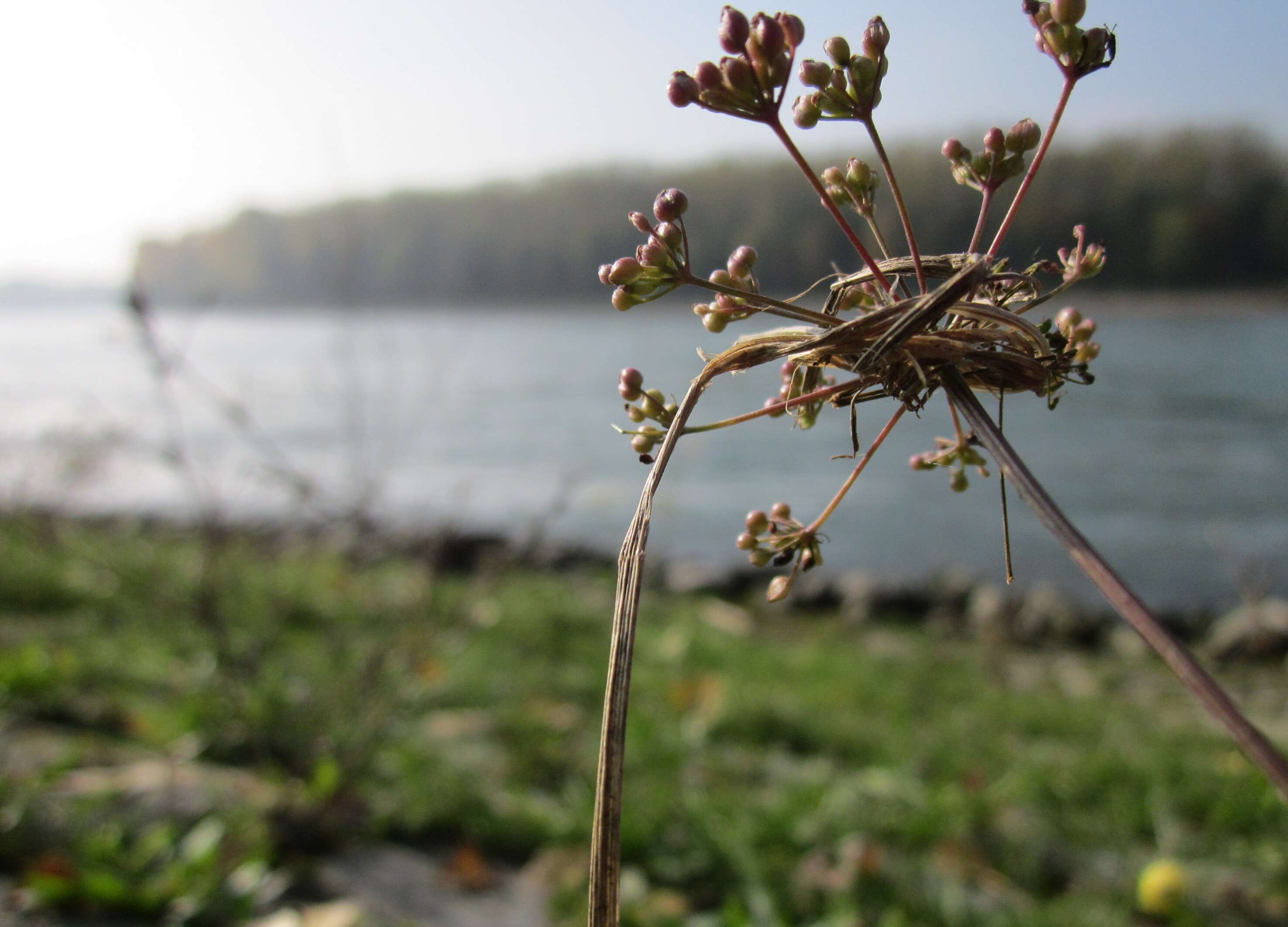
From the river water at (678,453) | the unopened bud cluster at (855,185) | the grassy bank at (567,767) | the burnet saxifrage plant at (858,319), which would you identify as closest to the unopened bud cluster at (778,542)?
the burnet saxifrage plant at (858,319)

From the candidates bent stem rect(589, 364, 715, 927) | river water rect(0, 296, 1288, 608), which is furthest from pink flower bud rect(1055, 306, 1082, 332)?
river water rect(0, 296, 1288, 608)

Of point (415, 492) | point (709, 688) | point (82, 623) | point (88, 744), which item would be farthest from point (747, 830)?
point (415, 492)

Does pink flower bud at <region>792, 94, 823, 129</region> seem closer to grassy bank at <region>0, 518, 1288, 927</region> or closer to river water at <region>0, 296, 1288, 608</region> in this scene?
river water at <region>0, 296, 1288, 608</region>

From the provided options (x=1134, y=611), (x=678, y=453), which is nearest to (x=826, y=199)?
(x=1134, y=611)

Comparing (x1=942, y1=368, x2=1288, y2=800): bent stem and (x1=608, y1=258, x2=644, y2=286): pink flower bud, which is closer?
(x1=942, y1=368, x2=1288, y2=800): bent stem

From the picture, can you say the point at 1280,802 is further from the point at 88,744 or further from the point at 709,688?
the point at 88,744

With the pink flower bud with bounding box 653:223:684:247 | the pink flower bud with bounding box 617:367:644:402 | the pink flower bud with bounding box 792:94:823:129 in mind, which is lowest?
the pink flower bud with bounding box 617:367:644:402
